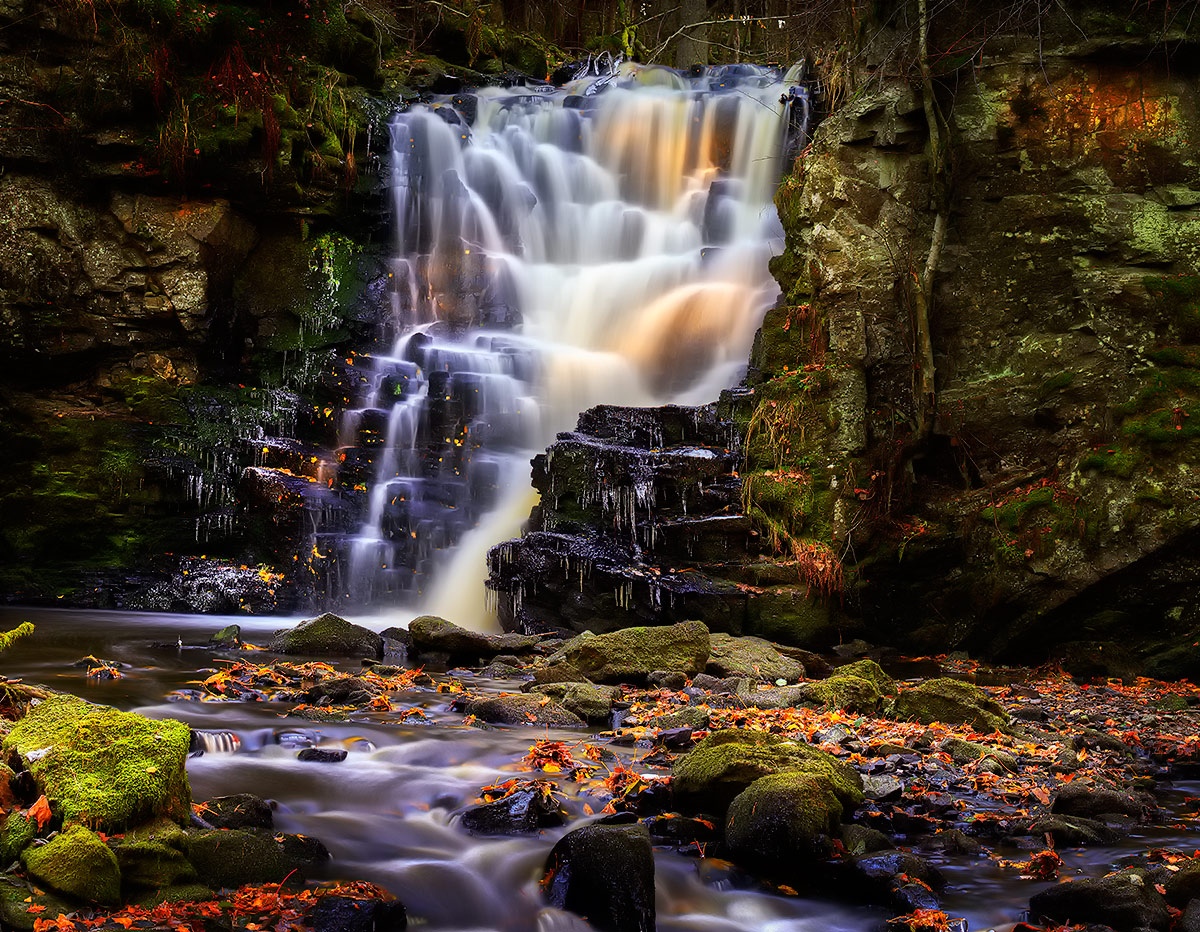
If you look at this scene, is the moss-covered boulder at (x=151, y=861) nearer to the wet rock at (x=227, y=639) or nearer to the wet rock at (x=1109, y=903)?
the wet rock at (x=1109, y=903)

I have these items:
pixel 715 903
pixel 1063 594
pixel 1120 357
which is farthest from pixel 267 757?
pixel 1120 357

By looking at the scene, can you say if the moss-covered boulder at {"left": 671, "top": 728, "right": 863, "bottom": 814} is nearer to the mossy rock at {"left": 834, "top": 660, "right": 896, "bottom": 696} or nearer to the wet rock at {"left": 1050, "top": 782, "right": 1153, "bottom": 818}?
the wet rock at {"left": 1050, "top": 782, "right": 1153, "bottom": 818}

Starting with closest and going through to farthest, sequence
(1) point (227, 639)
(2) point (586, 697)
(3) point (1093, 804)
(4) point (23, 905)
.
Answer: (4) point (23, 905), (3) point (1093, 804), (2) point (586, 697), (1) point (227, 639)

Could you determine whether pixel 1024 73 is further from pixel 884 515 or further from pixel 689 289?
pixel 689 289

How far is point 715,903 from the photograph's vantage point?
10.9 ft

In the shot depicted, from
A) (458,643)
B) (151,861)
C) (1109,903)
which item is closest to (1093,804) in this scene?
(1109,903)

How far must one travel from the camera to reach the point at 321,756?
446cm

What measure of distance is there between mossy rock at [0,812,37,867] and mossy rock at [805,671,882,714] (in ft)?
13.9

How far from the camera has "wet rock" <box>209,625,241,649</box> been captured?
7.44 m

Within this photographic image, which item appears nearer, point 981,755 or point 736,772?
point 736,772

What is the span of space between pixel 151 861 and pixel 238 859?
284 millimetres

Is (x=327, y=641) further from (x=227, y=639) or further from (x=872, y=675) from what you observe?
(x=872, y=675)

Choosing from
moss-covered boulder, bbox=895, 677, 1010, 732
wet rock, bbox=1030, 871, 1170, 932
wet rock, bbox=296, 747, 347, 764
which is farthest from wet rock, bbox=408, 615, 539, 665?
wet rock, bbox=1030, 871, 1170, 932

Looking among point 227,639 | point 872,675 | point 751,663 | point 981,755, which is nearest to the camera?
point 981,755
